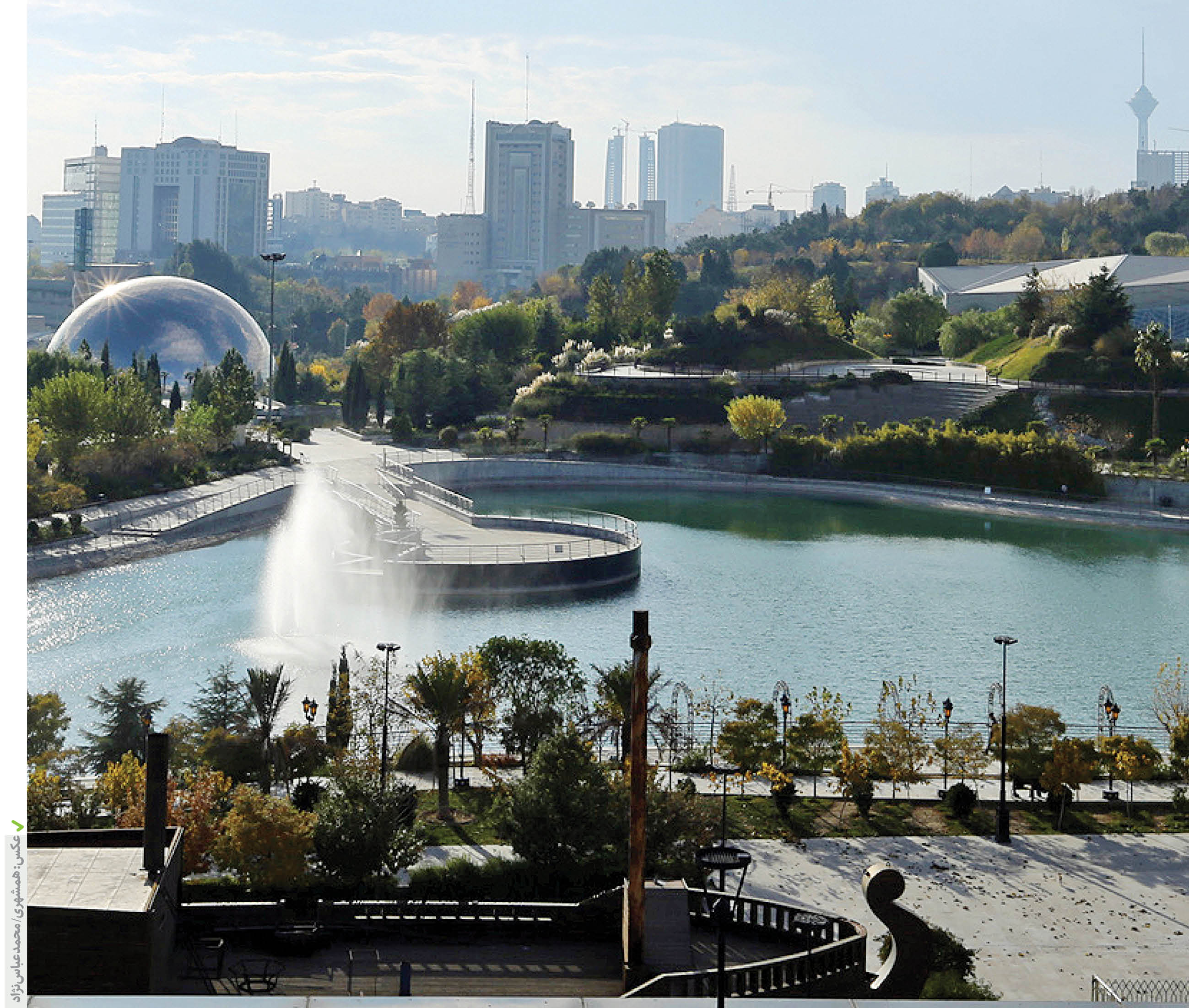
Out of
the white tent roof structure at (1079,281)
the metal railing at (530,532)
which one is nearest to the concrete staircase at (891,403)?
the white tent roof structure at (1079,281)

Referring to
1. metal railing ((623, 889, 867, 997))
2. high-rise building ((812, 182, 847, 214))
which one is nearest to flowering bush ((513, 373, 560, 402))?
metal railing ((623, 889, 867, 997))

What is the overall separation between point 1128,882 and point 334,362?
213 ft

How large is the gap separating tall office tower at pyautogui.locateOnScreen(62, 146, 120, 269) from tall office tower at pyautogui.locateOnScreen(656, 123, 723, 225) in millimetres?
30491

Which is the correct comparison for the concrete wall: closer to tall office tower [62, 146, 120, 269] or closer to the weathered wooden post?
the weathered wooden post

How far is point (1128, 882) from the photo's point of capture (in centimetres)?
1309

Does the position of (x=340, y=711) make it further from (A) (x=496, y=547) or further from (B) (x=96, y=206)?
(B) (x=96, y=206)

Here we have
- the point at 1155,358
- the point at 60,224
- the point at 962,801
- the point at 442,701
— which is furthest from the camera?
the point at 60,224

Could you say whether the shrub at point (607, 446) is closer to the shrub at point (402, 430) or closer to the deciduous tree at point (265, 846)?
the shrub at point (402, 430)

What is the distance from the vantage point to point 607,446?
44.8 meters

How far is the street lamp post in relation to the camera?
53.7 ft

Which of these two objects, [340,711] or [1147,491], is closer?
[340,711]

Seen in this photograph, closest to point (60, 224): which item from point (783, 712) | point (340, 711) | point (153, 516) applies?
point (153, 516)

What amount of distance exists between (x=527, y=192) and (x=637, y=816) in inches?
2547

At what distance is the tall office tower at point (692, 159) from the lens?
179ft
